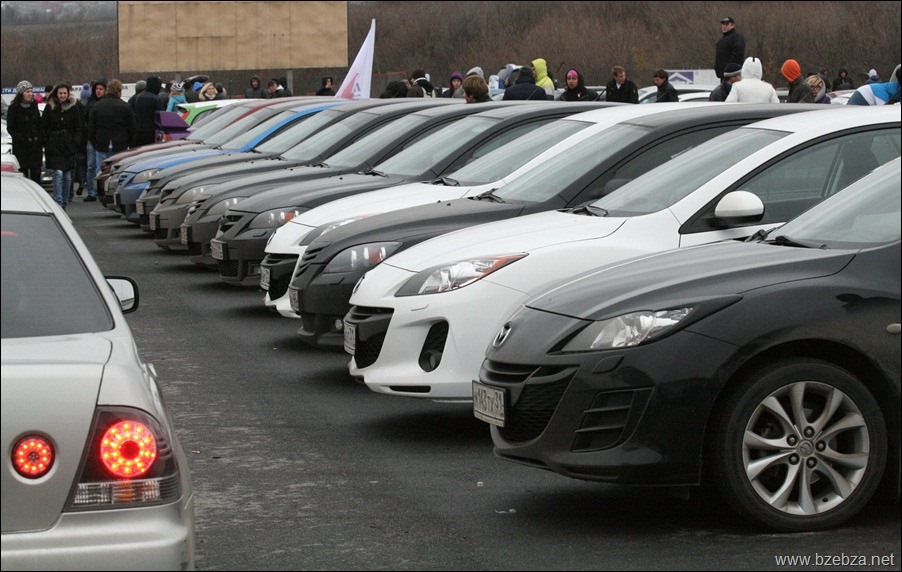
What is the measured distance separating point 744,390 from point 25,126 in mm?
17064

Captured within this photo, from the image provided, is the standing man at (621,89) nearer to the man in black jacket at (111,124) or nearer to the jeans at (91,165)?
the man in black jacket at (111,124)

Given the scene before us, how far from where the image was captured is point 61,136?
2086 centimetres

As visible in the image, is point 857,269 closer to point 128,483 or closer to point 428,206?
point 128,483

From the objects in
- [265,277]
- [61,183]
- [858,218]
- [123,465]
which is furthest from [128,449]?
[61,183]

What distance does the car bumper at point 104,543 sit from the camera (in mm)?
3512

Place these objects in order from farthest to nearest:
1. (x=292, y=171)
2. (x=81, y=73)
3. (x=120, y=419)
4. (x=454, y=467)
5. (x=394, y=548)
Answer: (x=81, y=73) < (x=292, y=171) < (x=454, y=467) < (x=394, y=548) < (x=120, y=419)

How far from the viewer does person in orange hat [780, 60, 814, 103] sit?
15.7 meters

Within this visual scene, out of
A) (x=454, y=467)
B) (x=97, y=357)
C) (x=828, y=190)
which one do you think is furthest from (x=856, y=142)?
(x=97, y=357)

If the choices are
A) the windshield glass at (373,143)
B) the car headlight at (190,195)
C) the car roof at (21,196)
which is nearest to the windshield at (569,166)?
the windshield glass at (373,143)

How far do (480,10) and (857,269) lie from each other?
294 ft

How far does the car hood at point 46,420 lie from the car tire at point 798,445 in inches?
96.0

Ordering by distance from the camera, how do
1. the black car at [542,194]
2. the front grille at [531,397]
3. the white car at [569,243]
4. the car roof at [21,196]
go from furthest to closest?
1. the black car at [542,194]
2. the white car at [569,243]
3. the front grille at [531,397]
4. the car roof at [21,196]

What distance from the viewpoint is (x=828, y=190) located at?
7398 millimetres

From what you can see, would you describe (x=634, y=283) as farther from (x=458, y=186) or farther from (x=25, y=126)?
(x=25, y=126)
